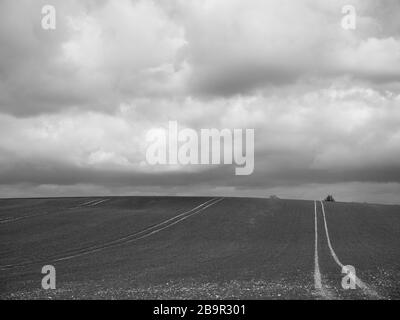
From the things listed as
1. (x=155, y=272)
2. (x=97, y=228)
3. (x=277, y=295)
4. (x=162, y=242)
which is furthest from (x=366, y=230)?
(x=277, y=295)

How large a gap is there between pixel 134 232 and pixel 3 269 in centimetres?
1949

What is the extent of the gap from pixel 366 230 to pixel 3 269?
3888cm

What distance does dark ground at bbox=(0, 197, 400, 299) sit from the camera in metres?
21.4

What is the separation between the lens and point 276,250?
37.4 metres

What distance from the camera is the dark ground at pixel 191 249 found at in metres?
21.4

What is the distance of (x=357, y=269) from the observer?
27.5 metres

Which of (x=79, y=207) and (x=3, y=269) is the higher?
(x=79, y=207)

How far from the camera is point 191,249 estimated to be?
3794cm
